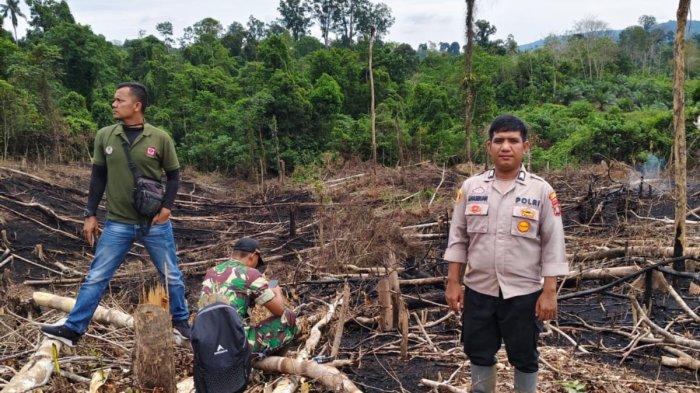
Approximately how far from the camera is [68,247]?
904 centimetres

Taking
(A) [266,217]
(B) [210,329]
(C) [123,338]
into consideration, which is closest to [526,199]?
(B) [210,329]

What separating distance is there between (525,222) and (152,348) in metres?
2.09

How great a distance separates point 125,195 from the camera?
3604 mm

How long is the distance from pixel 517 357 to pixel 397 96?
25181 millimetres

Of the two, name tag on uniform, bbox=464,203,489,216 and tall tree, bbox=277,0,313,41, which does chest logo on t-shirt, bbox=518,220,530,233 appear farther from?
tall tree, bbox=277,0,313,41

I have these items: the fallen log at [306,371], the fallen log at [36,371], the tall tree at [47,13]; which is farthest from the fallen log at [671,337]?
the tall tree at [47,13]

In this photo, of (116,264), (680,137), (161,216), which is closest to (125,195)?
(161,216)

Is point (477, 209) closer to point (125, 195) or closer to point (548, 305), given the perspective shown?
point (548, 305)

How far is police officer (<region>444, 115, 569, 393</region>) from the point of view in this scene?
2.53m

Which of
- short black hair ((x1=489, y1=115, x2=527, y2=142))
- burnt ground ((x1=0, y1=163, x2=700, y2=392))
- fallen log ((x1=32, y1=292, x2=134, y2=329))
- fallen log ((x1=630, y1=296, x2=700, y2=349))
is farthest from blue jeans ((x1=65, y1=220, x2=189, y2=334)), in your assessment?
fallen log ((x1=630, y1=296, x2=700, y2=349))

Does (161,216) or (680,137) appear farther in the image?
(680,137)

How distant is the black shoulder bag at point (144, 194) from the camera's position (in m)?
3.57

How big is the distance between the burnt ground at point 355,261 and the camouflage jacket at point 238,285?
548mm

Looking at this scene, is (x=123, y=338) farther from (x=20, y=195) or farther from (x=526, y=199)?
(x=20, y=195)
